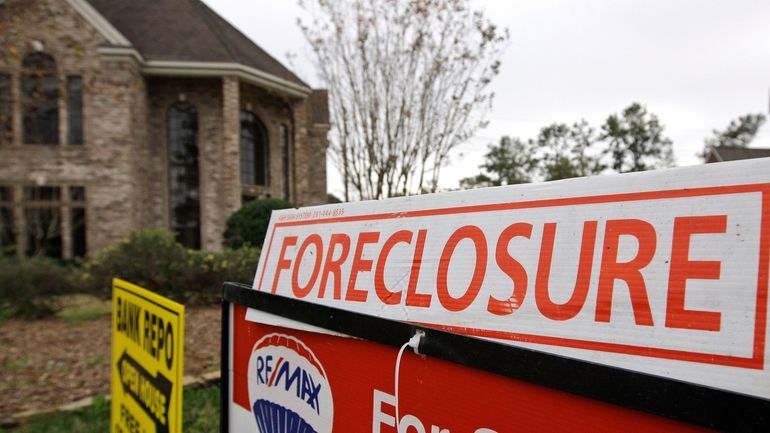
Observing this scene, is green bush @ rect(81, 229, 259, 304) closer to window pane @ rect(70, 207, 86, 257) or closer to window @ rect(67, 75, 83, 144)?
window pane @ rect(70, 207, 86, 257)

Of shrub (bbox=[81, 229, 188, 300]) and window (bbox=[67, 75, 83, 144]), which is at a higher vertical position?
window (bbox=[67, 75, 83, 144])

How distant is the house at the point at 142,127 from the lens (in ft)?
49.1

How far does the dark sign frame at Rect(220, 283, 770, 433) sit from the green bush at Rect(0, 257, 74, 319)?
920 cm

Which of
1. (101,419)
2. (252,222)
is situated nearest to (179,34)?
(252,222)

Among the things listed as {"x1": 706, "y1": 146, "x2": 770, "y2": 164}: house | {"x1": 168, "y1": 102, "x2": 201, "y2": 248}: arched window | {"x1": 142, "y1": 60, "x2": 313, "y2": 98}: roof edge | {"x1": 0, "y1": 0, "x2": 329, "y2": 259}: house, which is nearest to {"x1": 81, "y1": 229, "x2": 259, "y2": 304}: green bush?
{"x1": 0, "y1": 0, "x2": 329, "y2": 259}: house

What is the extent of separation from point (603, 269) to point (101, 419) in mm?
4141

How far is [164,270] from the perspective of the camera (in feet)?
28.3

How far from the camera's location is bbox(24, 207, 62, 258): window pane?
48.8 ft

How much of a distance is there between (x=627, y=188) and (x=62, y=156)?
1799 cm

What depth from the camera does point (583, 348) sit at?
97cm

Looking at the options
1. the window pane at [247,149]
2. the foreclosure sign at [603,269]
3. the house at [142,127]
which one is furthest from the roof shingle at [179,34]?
the foreclosure sign at [603,269]

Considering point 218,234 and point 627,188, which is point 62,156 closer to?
point 218,234

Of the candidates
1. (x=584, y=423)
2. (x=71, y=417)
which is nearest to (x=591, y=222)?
(x=584, y=423)

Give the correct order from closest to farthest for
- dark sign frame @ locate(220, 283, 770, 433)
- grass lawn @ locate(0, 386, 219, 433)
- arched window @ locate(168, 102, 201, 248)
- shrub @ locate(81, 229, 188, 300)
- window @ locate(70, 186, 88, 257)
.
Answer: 1. dark sign frame @ locate(220, 283, 770, 433)
2. grass lawn @ locate(0, 386, 219, 433)
3. shrub @ locate(81, 229, 188, 300)
4. window @ locate(70, 186, 88, 257)
5. arched window @ locate(168, 102, 201, 248)
